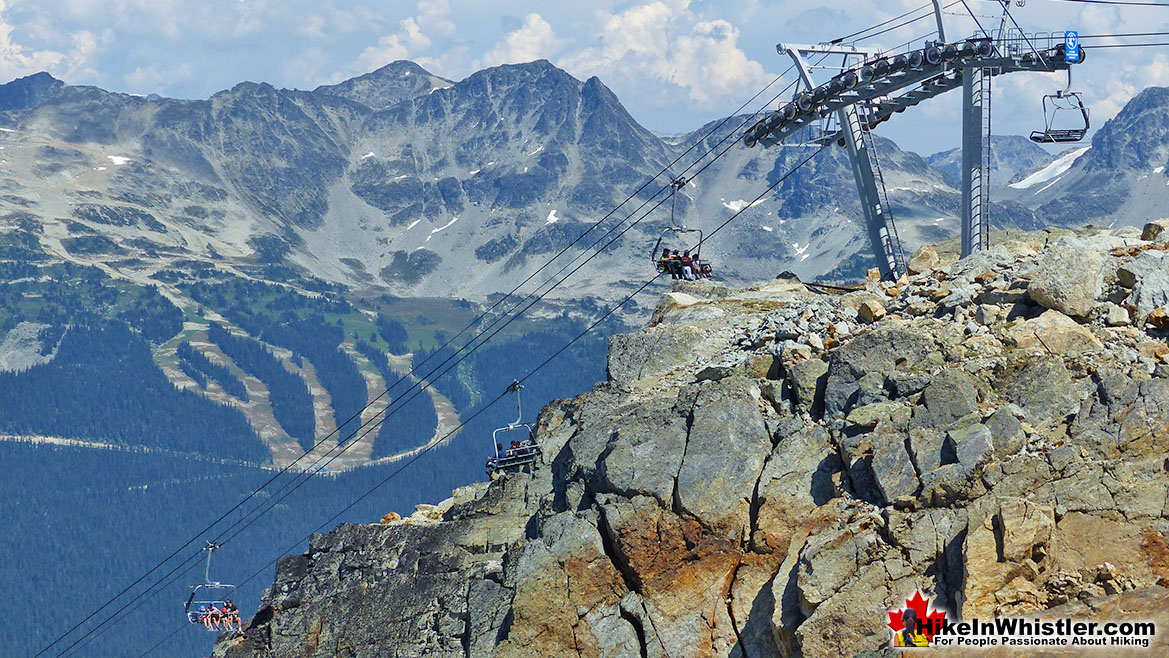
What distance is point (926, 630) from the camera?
27.3 meters

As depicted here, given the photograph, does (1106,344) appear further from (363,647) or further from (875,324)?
(363,647)

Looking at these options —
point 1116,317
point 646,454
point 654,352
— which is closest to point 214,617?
point 654,352

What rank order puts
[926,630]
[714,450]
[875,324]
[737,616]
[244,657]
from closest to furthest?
[926,630]
[737,616]
[714,450]
[875,324]
[244,657]

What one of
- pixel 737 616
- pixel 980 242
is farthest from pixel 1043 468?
pixel 980 242

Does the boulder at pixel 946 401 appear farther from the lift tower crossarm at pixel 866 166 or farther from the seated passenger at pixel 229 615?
the seated passenger at pixel 229 615

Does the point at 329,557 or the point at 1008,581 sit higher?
the point at 329,557

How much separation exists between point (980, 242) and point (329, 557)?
96.0ft

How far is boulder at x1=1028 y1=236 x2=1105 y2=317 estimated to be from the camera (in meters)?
36.4

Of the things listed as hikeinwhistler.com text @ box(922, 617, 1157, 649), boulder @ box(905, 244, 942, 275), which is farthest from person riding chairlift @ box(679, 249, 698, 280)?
hikeinwhistler.com text @ box(922, 617, 1157, 649)

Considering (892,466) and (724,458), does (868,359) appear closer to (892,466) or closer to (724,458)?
(724,458)

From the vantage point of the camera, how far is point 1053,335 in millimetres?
35094

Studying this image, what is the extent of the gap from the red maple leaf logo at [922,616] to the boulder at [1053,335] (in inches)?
403

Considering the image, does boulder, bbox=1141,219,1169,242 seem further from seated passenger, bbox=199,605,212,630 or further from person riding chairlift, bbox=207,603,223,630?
seated passenger, bbox=199,605,212,630

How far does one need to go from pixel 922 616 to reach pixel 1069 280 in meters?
14.2
